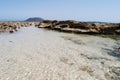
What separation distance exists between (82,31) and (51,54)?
88.0 ft

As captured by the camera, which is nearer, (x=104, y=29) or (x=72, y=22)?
(x=104, y=29)

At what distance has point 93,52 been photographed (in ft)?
83.2

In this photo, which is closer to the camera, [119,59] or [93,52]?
[119,59]

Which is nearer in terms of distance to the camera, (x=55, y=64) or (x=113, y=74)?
(x=113, y=74)

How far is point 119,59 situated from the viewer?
70.9 feet

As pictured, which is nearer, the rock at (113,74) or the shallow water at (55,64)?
the rock at (113,74)

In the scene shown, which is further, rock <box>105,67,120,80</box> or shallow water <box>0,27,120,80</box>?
shallow water <box>0,27,120,80</box>

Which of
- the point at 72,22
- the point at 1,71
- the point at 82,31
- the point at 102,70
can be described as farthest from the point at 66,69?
the point at 72,22

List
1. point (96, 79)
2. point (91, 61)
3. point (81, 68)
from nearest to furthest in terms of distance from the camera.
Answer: point (96, 79)
point (81, 68)
point (91, 61)

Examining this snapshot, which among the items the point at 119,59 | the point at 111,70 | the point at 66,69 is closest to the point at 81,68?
the point at 66,69

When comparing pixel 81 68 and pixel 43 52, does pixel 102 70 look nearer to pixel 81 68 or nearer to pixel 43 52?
pixel 81 68

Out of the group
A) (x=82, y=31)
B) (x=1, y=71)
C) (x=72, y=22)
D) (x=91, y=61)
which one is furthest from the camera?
(x=72, y=22)

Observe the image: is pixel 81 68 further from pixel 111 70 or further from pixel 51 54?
pixel 51 54

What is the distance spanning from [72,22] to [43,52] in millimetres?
35503
